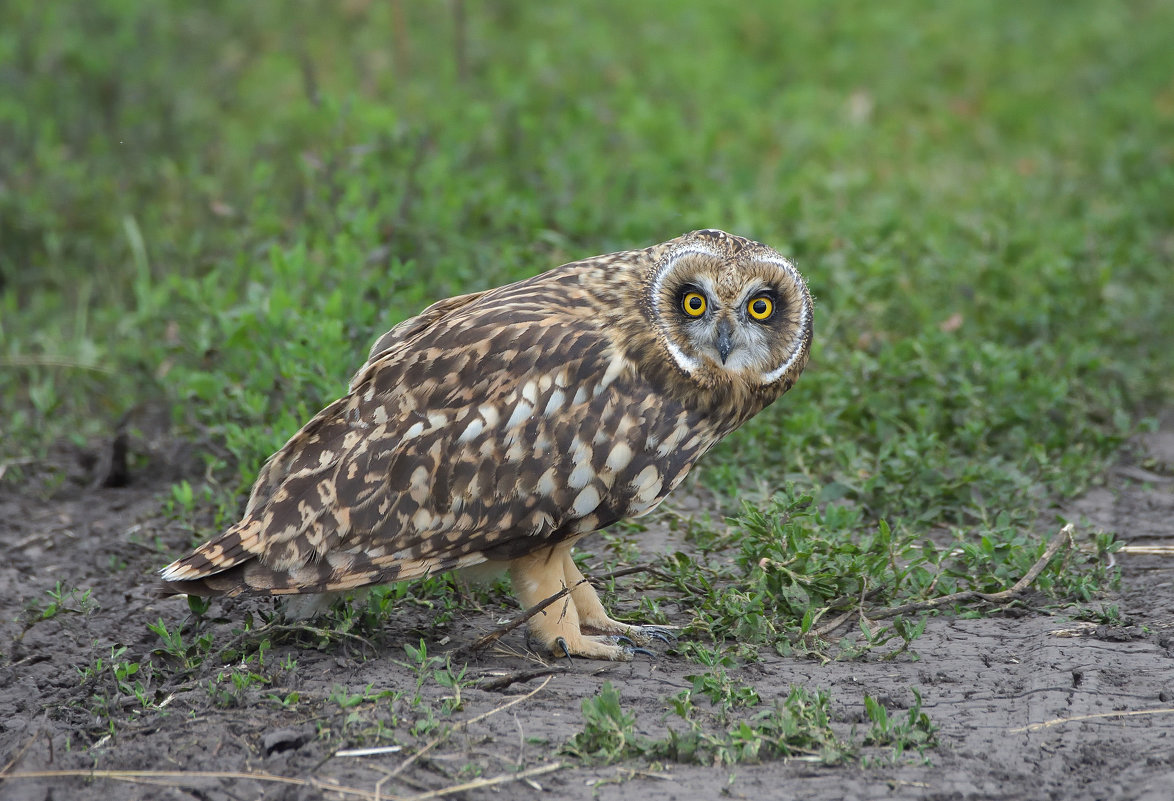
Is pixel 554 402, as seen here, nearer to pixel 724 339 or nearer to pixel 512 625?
pixel 724 339

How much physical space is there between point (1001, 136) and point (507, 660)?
271 inches

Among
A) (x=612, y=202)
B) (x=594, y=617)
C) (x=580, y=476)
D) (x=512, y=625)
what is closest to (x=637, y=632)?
(x=594, y=617)

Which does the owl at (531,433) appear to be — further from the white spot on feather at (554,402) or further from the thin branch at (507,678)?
the thin branch at (507,678)

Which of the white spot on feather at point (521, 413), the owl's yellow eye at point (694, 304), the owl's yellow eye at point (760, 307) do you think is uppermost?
the owl's yellow eye at point (694, 304)

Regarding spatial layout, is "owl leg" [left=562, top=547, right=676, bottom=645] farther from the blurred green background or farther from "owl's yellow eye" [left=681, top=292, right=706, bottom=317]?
the blurred green background

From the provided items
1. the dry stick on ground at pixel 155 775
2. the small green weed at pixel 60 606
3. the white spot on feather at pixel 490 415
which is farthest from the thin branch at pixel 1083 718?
the small green weed at pixel 60 606

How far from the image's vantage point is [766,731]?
3438mm

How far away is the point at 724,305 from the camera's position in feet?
13.1

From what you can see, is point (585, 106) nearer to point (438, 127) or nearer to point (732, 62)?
point (438, 127)

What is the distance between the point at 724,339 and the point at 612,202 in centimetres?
350

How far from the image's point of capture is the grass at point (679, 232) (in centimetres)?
440

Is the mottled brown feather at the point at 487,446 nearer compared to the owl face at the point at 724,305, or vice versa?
the mottled brown feather at the point at 487,446

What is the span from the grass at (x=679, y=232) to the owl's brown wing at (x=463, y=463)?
0.33m

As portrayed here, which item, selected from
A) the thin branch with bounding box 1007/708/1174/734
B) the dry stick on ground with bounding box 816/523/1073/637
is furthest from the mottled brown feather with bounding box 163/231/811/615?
the thin branch with bounding box 1007/708/1174/734
